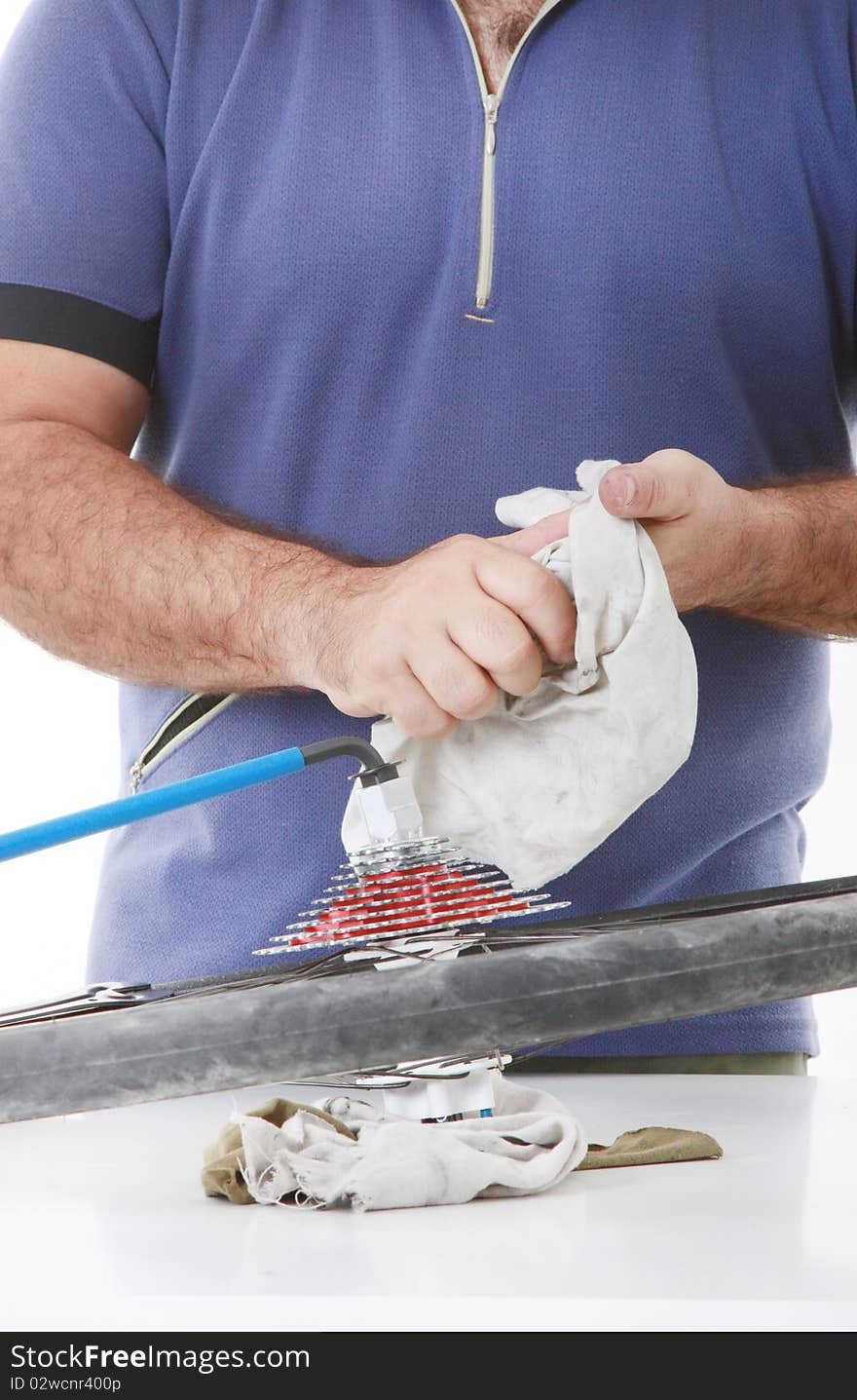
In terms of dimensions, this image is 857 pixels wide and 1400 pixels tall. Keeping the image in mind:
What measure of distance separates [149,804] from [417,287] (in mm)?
553

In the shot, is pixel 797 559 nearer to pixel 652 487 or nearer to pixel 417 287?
pixel 652 487

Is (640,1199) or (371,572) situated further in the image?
(371,572)

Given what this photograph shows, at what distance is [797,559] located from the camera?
96 cm

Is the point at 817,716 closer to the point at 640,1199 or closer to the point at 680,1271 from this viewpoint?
the point at 640,1199

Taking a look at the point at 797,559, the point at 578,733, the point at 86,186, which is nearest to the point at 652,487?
the point at 578,733

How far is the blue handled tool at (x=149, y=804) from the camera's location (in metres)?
0.65

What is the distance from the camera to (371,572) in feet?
2.77

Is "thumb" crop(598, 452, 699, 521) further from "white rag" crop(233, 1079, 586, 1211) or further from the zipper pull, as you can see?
the zipper pull

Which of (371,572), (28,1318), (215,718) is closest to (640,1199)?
(28,1318)

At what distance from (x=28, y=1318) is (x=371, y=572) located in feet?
1.54

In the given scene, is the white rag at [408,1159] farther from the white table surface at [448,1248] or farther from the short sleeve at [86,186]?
the short sleeve at [86,186]

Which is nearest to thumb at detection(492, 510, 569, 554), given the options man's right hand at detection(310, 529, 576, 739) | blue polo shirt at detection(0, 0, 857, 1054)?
man's right hand at detection(310, 529, 576, 739)

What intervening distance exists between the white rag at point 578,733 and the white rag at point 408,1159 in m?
0.16

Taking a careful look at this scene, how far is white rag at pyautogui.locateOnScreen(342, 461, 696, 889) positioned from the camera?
727mm
